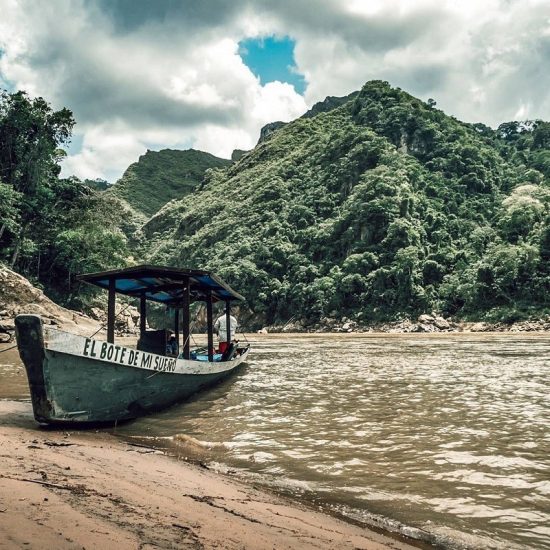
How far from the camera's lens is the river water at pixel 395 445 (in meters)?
4.13

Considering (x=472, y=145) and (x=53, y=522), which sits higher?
(x=472, y=145)

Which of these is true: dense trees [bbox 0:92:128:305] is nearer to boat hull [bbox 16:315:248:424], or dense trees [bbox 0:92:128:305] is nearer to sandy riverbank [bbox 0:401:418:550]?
boat hull [bbox 16:315:248:424]

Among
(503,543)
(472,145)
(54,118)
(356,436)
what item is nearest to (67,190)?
(54,118)

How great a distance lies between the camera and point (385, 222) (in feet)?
234

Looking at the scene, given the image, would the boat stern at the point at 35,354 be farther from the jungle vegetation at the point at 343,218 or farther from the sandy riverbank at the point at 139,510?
the jungle vegetation at the point at 343,218

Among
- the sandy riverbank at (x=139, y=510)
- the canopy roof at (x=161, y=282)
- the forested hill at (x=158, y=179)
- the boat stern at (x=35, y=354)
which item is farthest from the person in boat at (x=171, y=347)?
the forested hill at (x=158, y=179)

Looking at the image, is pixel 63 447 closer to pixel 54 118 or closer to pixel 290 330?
pixel 54 118

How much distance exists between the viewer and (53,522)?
2.91m

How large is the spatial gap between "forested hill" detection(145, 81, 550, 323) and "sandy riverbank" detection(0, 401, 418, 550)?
174 feet

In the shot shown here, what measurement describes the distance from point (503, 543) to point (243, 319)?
6982 cm

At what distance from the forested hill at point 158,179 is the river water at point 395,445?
14438 cm

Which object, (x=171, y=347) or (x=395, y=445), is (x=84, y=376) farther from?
(x=171, y=347)

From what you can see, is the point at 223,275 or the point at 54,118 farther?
the point at 223,275

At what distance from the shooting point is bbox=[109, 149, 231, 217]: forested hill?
15262cm
